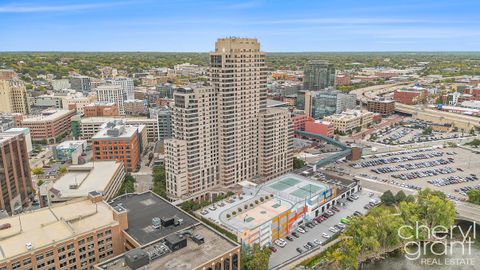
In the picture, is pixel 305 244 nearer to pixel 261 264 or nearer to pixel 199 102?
pixel 261 264

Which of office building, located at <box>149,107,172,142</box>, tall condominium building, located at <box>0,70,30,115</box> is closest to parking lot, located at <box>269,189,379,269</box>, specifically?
office building, located at <box>149,107,172,142</box>

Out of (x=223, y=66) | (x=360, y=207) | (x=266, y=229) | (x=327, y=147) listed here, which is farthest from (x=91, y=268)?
(x=327, y=147)

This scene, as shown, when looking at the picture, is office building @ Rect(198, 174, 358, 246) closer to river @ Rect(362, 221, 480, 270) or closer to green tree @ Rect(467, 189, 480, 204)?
river @ Rect(362, 221, 480, 270)

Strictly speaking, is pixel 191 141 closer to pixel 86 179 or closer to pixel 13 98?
pixel 86 179

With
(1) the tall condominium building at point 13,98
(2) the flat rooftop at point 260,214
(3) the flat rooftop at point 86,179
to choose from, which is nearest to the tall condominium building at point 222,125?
(3) the flat rooftop at point 86,179

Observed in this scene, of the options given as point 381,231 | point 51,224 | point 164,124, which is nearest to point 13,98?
point 164,124

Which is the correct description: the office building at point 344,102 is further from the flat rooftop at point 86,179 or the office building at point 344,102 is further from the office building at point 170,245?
the office building at point 170,245
